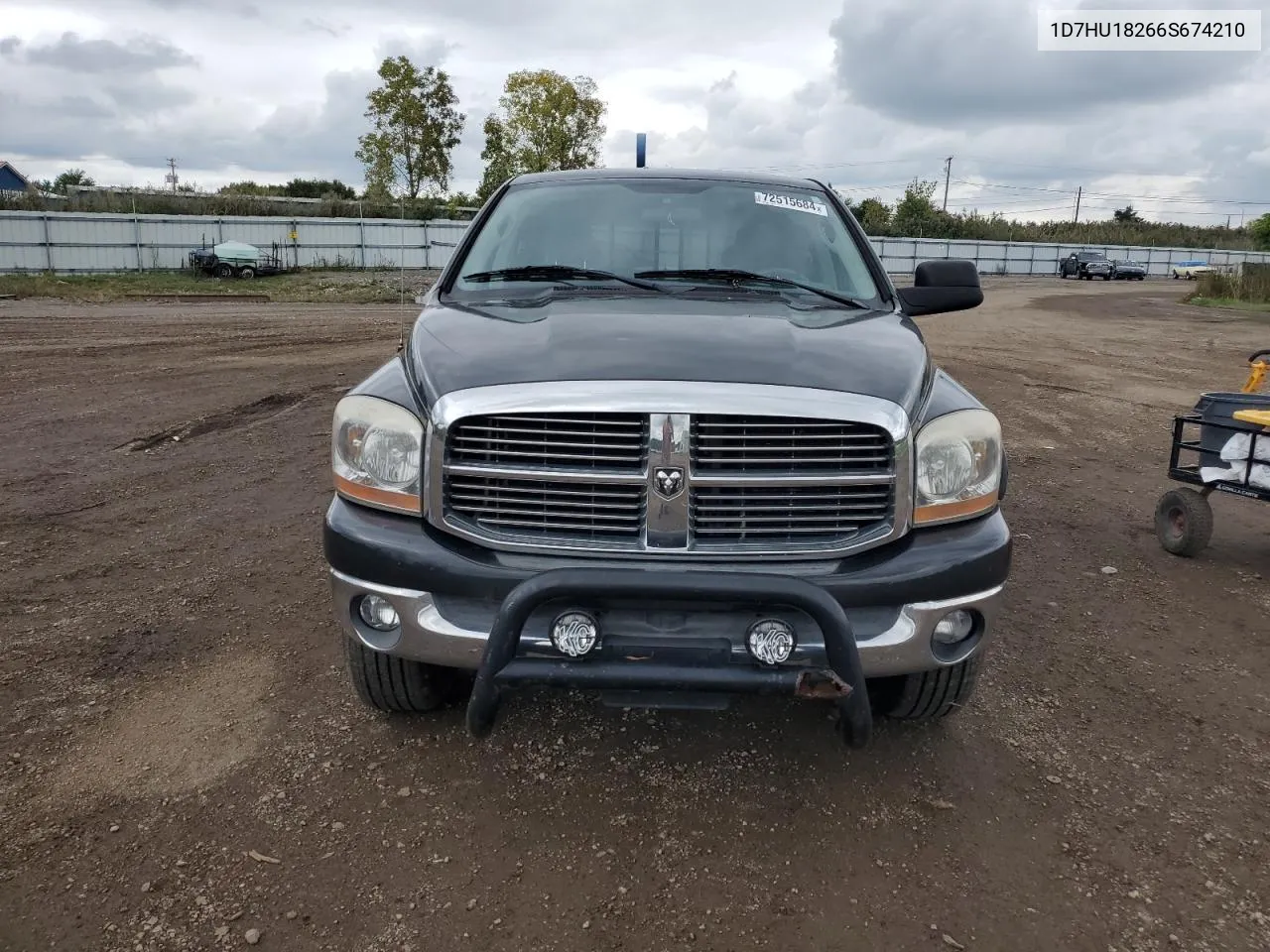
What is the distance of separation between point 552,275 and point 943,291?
1.61 m

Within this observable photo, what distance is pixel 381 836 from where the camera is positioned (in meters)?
2.63

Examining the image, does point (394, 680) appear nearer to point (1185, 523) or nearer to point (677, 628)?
point (677, 628)

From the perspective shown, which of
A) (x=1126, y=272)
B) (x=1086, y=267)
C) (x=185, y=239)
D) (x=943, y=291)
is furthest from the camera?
(x=1086, y=267)

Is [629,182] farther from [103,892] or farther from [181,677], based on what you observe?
[103,892]

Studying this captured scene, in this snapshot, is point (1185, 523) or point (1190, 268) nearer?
point (1185, 523)

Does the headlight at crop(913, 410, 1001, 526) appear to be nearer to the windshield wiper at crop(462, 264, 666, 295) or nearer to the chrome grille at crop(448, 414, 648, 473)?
the chrome grille at crop(448, 414, 648, 473)

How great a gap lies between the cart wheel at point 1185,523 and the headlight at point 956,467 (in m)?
3.06

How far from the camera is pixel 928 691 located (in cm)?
299

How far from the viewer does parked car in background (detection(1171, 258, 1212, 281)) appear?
178 ft

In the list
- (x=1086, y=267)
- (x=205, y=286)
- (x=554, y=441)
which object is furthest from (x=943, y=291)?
(x=1086, y=267)

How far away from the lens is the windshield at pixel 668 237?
3701mm

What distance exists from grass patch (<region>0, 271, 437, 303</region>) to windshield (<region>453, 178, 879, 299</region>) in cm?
1845

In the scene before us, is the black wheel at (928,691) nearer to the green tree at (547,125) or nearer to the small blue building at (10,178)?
the green tree at (547,125)

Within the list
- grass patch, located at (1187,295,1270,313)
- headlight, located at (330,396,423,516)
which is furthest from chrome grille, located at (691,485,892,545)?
grass patch, located at (1187,295,1270,313)
